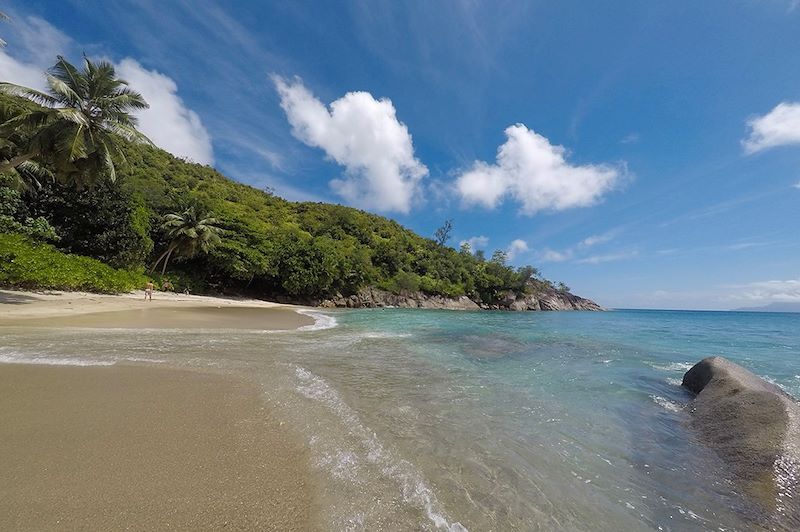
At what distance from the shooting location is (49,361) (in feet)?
20.5

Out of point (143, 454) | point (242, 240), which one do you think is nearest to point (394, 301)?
point (242, 240)

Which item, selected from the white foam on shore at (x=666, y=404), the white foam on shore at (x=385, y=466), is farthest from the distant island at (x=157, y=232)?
the white foam on shore at (x=666, y=404)

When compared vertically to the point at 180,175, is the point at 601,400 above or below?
below

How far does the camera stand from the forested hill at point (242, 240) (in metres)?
25.3

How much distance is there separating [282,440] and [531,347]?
38.2 ft

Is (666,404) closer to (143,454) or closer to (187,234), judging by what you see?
(143,454)

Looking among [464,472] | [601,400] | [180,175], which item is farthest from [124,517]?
[180,175]

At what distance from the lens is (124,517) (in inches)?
91.4

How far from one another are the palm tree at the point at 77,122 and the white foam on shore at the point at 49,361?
44.6ft

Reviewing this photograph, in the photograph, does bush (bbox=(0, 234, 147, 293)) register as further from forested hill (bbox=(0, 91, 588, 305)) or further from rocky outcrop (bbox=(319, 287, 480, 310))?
rocky outcrop (bbox=(319, 287, 480, 310))

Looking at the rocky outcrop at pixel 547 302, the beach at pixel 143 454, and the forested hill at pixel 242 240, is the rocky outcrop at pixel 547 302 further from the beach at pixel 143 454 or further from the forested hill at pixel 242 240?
the beach at pixel 143 454

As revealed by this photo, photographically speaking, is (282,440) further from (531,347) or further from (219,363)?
(531,347)

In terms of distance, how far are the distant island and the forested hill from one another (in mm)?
128

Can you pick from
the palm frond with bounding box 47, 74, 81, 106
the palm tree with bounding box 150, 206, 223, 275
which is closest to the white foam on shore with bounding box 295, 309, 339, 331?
the palm frond with bounding box 47, 74, 81, 106
